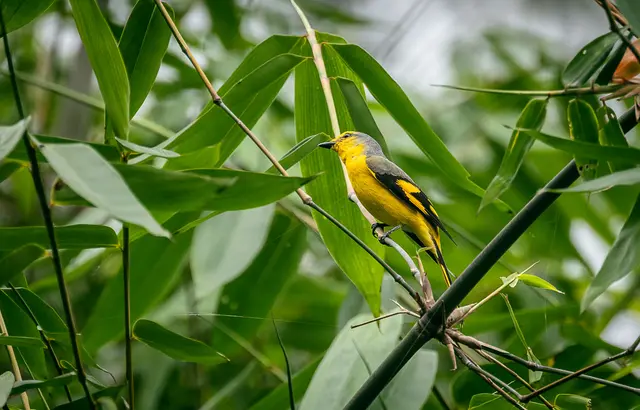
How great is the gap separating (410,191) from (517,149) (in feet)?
1.99

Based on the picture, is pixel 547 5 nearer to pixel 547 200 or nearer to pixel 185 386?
pixel 185 386

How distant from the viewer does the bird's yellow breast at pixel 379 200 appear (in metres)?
1.54

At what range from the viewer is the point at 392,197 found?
157 cm

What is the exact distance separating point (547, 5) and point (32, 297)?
2.55m

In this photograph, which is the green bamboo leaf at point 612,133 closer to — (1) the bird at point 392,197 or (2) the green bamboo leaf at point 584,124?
(2) the green bamboo leaf at point 584,124

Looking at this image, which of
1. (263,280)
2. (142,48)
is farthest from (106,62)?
(263,280)

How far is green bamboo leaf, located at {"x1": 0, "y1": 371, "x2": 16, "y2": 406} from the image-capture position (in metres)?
0.77

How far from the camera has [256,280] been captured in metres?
1.50

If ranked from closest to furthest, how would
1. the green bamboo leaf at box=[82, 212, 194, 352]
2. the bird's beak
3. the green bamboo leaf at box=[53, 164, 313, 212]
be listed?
the green bamboo leaf at box=[53, 164, 313, 212]
the bird's beak
the green bamboo leaf at box=[82, 212, 194, 352]

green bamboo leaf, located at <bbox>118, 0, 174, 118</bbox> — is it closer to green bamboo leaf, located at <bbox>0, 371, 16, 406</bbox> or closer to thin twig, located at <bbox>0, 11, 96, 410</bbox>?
thin twig, located at <bbox>0, 11, 96, 410</bbox>

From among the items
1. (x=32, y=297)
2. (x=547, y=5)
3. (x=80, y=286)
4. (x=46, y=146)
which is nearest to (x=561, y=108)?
(x=547, y=5)

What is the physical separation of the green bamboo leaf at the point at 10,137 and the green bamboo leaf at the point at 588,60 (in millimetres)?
612

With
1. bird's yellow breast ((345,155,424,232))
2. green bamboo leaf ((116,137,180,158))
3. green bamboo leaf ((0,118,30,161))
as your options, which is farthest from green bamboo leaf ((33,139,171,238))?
bird's yellow breast ((345,155,424,232))

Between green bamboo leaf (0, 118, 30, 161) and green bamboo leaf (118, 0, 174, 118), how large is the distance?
296mm
